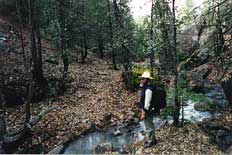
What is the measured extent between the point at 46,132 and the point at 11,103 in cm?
340

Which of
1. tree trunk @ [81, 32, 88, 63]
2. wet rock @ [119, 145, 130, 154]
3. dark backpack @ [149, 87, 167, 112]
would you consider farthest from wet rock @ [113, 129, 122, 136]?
tree trunk @ [81, 32, 88, 63]

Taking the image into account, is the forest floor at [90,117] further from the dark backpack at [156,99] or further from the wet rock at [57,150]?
the dark backpack at [156,99]

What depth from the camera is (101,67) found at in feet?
92.4

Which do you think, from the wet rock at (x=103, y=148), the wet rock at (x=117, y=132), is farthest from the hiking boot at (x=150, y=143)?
the wet rock at (x=117, y=132)

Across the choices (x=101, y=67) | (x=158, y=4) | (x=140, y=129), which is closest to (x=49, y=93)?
(x=140, y=129)

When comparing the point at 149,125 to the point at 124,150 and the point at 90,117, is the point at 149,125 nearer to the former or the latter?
the point at 124,150

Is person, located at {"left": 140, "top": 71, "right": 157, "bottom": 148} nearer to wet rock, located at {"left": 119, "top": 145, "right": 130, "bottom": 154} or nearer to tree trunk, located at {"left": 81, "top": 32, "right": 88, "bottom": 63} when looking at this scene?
wet rock, located at {"left": 119, "top": 145, "right": 130, "bottom": 154}

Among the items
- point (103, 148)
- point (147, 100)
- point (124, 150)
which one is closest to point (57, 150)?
point (103, 148)

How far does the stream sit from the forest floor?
52cm

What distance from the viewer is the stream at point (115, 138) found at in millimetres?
11430

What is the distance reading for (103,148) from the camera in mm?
11203

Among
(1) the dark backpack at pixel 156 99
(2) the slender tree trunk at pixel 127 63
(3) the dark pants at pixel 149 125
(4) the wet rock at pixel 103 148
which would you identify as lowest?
(4) the wet rock at pixel 103 148

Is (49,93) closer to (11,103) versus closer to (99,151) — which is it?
(11,103)

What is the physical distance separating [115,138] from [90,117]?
8.03 ft
